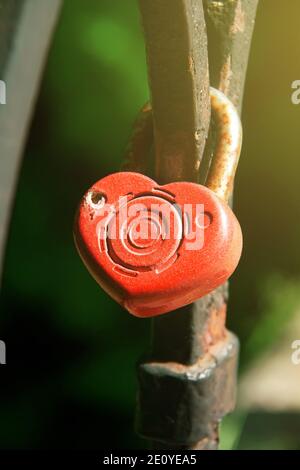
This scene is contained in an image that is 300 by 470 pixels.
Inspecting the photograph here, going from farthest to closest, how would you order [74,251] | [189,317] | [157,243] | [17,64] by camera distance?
[74,251] → [189,317] → [157,243] → [17,64]

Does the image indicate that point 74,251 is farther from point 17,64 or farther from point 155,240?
point 17,64

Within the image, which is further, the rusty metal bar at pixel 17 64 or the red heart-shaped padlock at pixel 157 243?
the red heart-shaped padlock at pixel 157 243

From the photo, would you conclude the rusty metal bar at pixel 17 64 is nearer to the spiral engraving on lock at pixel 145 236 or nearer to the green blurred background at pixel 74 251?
the spiral engraving on lock at pixel 145 236

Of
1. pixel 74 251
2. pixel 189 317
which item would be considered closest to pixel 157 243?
pixel 189 317

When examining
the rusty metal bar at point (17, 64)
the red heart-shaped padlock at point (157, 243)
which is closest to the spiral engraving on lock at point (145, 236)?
the red heart-shaped padlock at point (157, 243)

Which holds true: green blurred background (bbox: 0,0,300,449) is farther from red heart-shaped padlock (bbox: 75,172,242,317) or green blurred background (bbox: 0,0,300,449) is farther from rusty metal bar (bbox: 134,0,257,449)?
red heart-shaped padlock (bbox: 75,172,242,317)

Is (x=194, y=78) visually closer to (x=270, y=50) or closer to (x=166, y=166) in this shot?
(x=166, y=166)

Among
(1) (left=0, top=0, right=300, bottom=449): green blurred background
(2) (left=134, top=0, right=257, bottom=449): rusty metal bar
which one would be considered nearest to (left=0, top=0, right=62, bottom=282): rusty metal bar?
(2) (left=134, top=0, right=257, bottom=449): rusty metal bar
